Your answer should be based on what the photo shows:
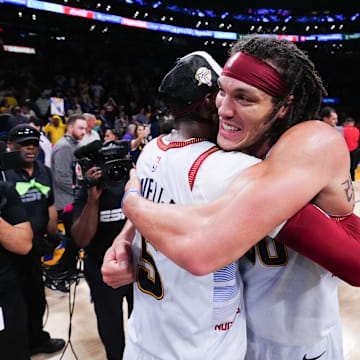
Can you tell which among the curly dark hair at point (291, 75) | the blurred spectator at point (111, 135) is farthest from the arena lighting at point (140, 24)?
the curly dark hair at point (291, 75)

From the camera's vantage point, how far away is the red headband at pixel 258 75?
3.59ft

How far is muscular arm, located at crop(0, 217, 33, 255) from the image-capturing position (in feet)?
6.59

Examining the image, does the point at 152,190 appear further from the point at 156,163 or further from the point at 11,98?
the point at 11,98

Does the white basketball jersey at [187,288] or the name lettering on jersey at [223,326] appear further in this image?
the name lettering on jersey at [223,326]

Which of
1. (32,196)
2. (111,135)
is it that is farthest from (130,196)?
(111,135)

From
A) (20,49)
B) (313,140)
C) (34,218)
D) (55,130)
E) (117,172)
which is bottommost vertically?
(34,218)

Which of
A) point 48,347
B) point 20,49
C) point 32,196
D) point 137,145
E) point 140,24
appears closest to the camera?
point 32,196

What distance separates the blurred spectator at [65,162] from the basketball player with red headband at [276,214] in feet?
11.9

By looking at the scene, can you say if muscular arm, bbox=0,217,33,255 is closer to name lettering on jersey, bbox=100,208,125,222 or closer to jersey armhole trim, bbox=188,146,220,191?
name lettering on jersey, bbox=100,208,125,222

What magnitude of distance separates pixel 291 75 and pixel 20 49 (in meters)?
18.0

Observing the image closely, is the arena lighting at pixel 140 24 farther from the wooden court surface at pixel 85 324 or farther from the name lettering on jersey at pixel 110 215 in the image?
the name lettering on jersey at pixel 110 215

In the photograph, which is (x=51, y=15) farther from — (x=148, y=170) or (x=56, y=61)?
(x=148, y=170)

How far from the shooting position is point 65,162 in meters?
4.67

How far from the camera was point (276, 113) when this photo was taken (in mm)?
1168
